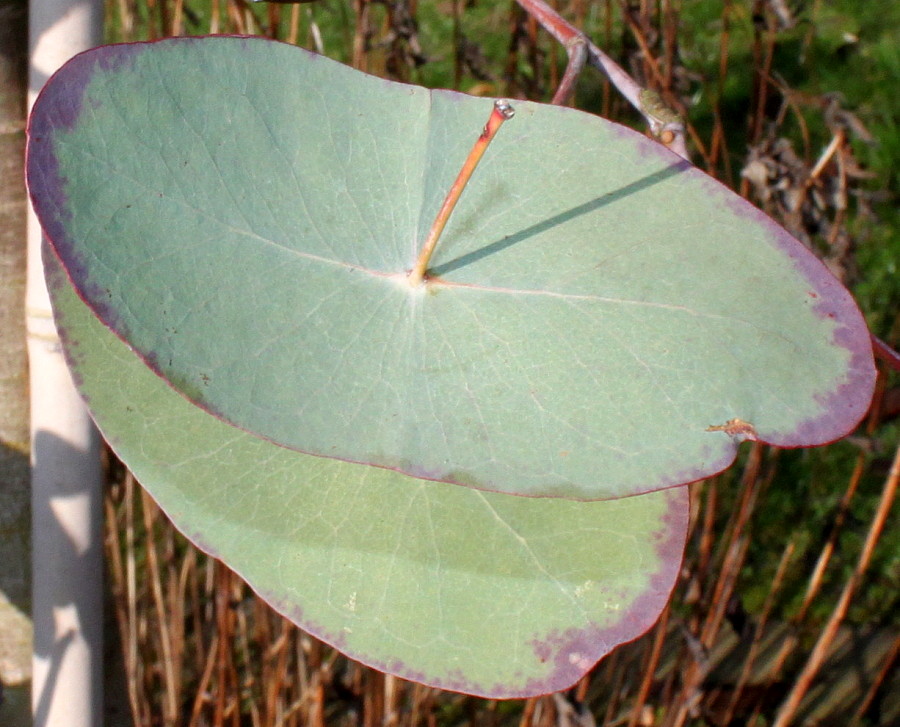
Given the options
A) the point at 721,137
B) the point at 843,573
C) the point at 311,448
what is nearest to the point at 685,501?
the point at 311,448

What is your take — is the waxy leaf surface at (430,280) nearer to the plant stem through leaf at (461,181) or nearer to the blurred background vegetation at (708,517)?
the plant stem through leaf at (461,181)

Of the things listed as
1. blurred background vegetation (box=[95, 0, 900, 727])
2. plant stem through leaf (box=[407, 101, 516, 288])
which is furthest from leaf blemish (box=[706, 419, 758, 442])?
blurred background vegetation (box=[95, 0, 900, 727])

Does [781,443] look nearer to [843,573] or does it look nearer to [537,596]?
[537,596]

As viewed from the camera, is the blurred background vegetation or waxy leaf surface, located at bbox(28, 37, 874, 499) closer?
waxy leaf surface, located at bbox(28, 37, 874, 499)

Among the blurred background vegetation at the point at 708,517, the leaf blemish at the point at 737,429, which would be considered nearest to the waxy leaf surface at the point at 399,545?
the leaf blemish at the point at 737,429

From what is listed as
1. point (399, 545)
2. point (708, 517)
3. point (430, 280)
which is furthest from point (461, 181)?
point (708, 517)

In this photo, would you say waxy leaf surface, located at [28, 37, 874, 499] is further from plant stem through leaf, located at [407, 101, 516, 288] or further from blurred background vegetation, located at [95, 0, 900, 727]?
blurred background vegetation, located at [95, 0, 900, 727]

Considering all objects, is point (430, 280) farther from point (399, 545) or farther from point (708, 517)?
point (708, 517)
